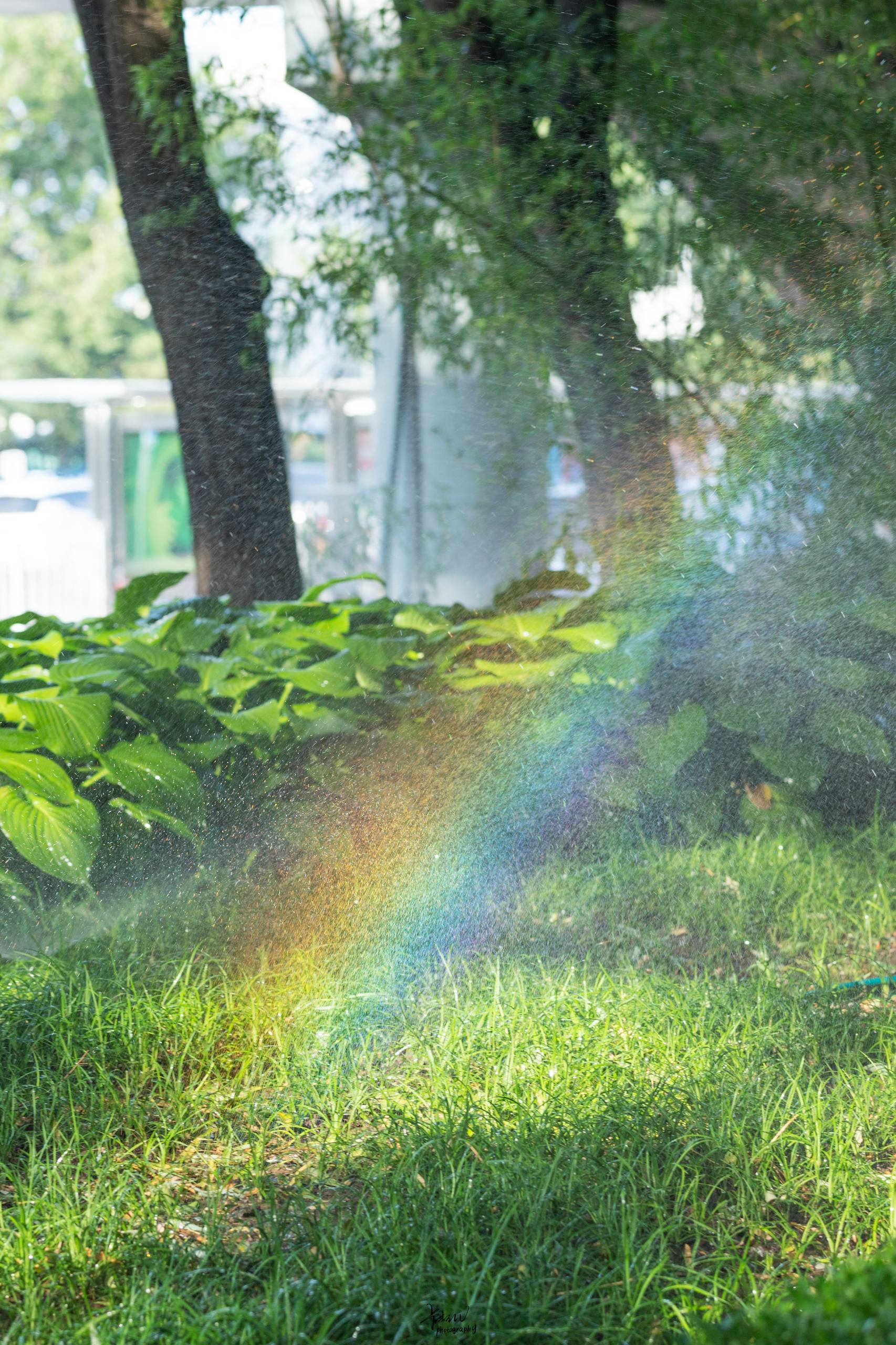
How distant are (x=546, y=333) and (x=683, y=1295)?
2933 mm

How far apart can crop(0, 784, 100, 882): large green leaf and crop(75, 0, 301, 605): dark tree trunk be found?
144 centimetres

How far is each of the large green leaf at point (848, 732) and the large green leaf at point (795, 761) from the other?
0.14ft

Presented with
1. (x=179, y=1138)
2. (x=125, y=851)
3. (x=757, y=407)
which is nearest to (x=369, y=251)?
(x=757, y=407)

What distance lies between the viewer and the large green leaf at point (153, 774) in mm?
2146

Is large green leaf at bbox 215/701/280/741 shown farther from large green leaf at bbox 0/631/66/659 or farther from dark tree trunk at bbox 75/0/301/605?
dark tree trunk at bbox 75/0/301/605

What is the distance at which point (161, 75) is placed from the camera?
3348mm

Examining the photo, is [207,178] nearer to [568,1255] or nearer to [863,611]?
[863,611]

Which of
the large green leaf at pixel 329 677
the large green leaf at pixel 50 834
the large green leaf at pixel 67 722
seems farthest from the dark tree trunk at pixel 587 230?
the large green leaf at pixel 50 834

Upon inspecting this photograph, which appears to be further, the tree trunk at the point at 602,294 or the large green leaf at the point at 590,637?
the tree trunk at the point at 602,294

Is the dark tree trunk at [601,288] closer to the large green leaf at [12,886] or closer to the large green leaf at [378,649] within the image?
the large green leaf at [378,649]

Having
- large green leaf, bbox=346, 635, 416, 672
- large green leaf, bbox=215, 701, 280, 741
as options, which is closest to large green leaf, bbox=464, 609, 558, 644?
large green leaf, bbox=346, 635, 416, 672

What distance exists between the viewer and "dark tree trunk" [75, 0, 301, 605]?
3342mm

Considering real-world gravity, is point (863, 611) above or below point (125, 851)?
above

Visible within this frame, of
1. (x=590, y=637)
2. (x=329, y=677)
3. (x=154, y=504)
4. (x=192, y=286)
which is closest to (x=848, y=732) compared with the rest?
(x=590, y=637)
